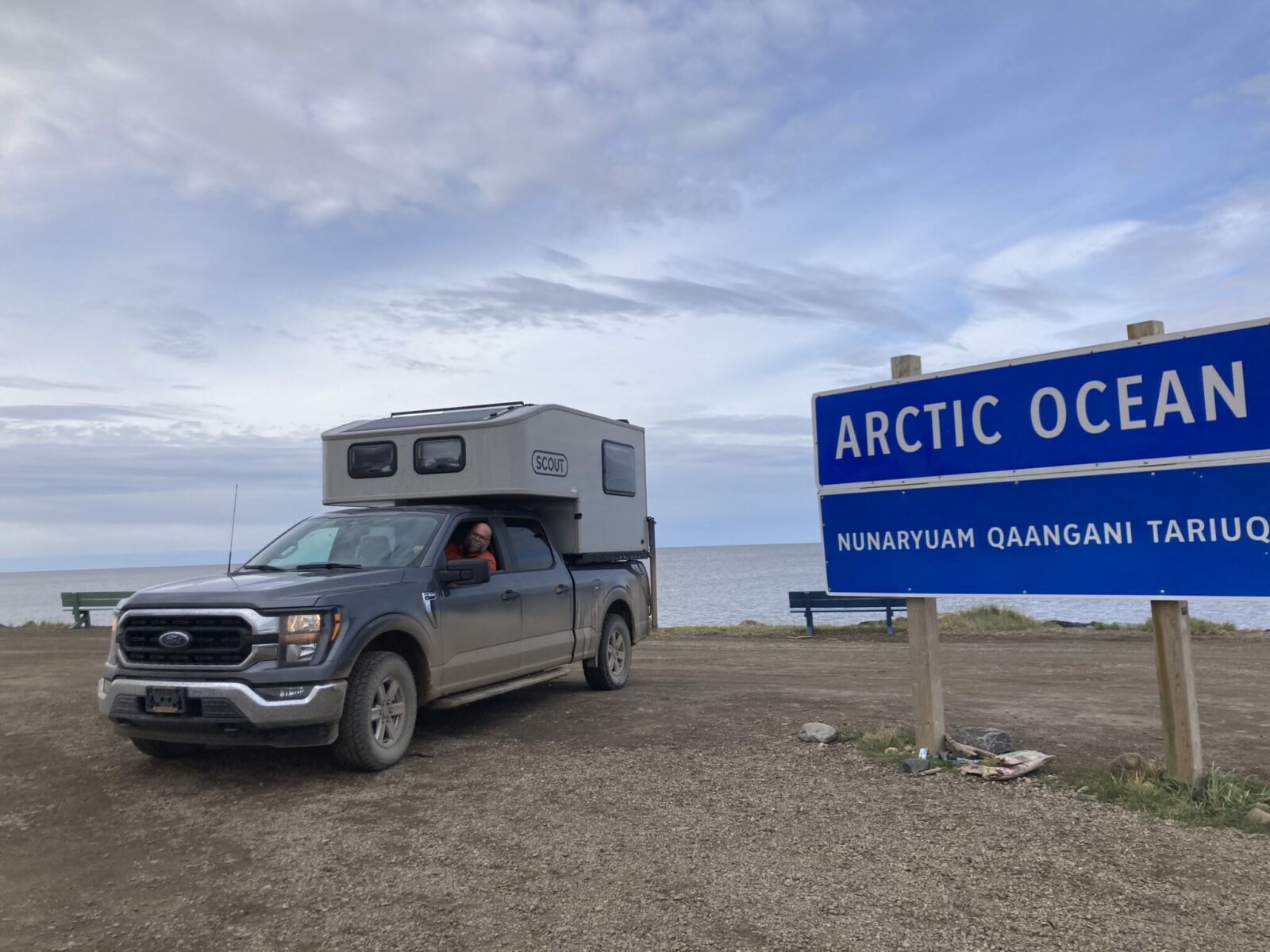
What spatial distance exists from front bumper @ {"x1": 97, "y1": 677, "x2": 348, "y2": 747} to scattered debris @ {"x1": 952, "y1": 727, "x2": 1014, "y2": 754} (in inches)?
168

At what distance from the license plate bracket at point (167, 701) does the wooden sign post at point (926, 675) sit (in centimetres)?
478

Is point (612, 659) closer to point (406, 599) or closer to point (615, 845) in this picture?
point (406, 599)

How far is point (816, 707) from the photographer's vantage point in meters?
8.59

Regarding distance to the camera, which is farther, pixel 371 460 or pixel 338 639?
pixel 371 460

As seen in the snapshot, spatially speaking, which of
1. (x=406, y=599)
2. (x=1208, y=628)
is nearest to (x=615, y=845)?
(x=406, y=599)

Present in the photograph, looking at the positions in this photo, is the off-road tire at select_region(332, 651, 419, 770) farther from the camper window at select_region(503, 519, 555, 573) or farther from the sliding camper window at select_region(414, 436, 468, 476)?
the sliding camper window at select_region(414, 436, 468, 476)

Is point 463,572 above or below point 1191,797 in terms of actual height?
above

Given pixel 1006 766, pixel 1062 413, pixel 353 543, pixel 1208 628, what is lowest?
pixel 1208 628

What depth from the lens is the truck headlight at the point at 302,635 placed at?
6.15 m

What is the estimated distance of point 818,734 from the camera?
281 inches

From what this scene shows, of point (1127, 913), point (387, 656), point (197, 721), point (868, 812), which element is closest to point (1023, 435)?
Answer: point (868, 812)

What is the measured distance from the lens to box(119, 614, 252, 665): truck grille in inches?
243

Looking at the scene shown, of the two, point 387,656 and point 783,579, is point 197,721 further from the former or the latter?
point 783,579

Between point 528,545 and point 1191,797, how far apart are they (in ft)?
18.3
